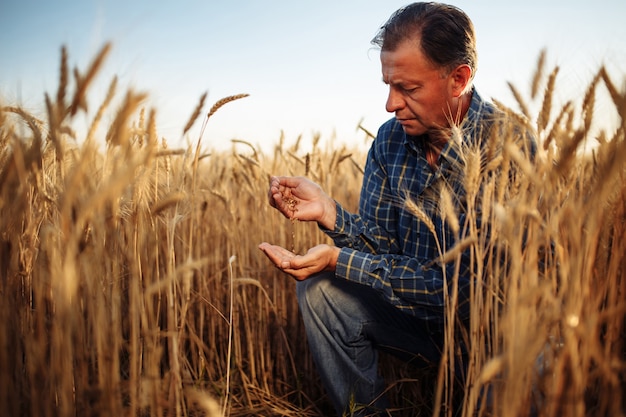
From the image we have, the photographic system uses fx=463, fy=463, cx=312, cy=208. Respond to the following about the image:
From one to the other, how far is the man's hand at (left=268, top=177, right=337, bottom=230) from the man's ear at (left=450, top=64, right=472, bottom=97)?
0.64 metres

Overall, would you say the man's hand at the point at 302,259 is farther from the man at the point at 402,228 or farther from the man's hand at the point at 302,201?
the man's hand at the point at 302,201

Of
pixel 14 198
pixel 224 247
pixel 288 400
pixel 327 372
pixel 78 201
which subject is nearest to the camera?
pixel 78 201

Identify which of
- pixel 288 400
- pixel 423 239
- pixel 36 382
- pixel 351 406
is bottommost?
pixel 288 400

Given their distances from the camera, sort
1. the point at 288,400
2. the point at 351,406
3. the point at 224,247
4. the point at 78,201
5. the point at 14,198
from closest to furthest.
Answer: the point at 78,201 → the point at 14,198 → the point at 351,406 → the point at 288,400 → the point at 224,247

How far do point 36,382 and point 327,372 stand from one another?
1020mm

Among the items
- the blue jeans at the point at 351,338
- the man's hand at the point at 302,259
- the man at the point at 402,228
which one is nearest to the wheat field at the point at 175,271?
the man's hand at the point at 302,259

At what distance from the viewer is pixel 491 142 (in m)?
1.11

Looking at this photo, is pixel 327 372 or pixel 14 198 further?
pixel 327 372

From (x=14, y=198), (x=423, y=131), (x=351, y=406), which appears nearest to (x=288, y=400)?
(x=351, y=406)

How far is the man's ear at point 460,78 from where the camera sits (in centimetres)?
174

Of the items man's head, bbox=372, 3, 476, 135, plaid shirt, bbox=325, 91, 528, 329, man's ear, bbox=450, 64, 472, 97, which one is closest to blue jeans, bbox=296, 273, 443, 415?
plaid shirt, bbox=325, 91, 528, 329

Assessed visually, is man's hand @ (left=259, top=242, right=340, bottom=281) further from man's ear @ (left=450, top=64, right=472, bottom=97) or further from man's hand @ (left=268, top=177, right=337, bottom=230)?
man's ear @ (left=450, top=64, right=472, bottom=97)

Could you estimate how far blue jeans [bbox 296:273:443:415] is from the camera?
167cm

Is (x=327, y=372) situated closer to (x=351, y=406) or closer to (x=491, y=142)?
(x=351, y=406)
